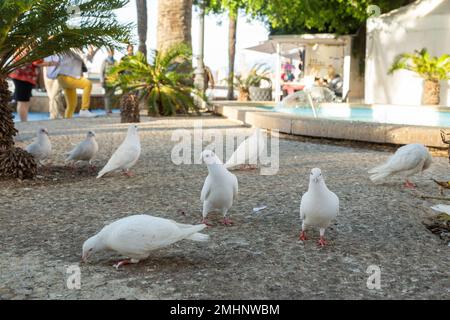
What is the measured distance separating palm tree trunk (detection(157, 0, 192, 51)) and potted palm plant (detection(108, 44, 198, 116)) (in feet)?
1.86

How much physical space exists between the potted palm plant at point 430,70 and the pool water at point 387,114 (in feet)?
12.2

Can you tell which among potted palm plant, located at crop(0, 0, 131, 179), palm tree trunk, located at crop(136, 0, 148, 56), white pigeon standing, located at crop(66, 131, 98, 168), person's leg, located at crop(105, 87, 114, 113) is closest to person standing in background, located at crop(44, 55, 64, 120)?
person's leg, located at crop(105, 87, 114, 113)

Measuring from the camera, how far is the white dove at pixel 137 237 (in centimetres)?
306

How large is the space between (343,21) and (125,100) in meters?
12.7

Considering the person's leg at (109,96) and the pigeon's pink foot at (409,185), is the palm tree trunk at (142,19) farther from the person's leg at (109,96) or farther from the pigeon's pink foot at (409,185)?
the pigeon's pink foot at (409,185)

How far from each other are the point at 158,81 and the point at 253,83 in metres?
9.53

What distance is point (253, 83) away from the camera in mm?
22969

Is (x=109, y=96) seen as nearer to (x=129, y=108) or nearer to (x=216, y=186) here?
(x=129, y=108)

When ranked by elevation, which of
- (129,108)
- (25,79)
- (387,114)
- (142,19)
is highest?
(142,19)

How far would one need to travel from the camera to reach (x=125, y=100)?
12.1m

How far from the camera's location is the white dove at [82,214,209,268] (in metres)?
3.06

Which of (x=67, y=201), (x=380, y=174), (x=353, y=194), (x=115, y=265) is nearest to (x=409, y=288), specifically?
(x=115, y=265)

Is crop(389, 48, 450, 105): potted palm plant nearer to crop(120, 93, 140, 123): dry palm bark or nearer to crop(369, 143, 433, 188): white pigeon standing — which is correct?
crop(120, 93, 140, 123): dry palm bark

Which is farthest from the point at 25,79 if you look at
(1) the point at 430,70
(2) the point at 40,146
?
(1) the point at 430,70
